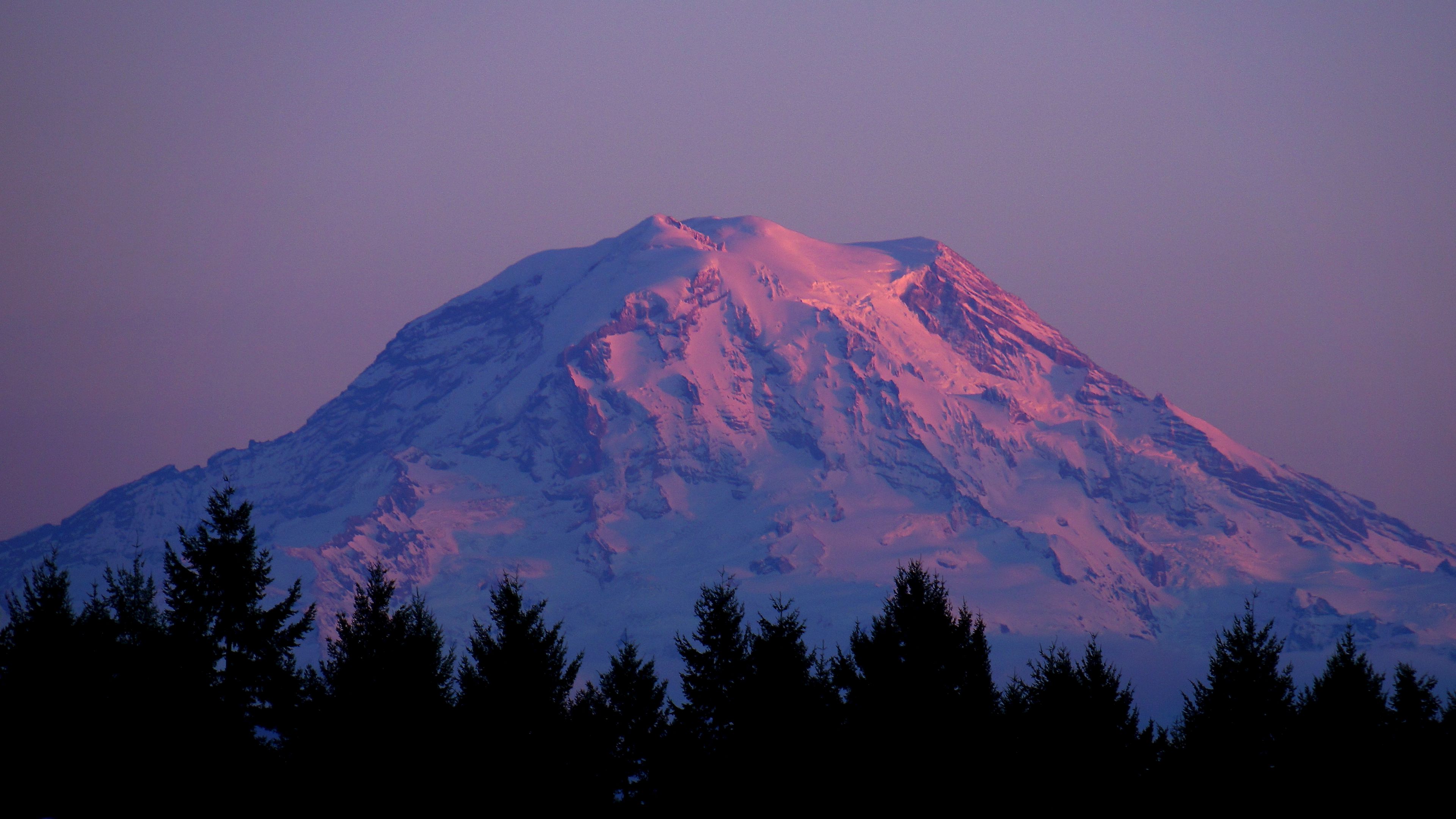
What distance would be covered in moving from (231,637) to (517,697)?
27.5 ft

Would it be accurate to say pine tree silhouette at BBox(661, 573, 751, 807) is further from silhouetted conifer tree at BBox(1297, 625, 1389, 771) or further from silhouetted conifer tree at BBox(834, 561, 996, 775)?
silhouetted conifer tree at BBox(1297, 625, 1389, 771)

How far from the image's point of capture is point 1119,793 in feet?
123

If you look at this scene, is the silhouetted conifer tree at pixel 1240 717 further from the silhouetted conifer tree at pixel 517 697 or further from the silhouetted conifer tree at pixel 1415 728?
the silhouetted conifer tree at pixel 517 697

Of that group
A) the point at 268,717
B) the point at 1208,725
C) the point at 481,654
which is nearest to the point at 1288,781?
the point at 1208,725

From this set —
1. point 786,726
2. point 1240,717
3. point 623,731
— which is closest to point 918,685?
point 786,726

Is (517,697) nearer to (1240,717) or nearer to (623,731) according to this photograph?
(623,731)

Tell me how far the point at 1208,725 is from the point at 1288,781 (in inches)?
97.0

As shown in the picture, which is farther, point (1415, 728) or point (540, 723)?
point (1415, 728)

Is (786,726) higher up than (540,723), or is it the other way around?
(786,726)

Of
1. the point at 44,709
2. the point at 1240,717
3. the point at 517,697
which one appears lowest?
the point at 44,709

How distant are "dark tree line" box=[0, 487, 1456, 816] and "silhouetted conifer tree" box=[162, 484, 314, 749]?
0.06 meters

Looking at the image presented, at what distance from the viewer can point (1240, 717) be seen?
4162 centimetres

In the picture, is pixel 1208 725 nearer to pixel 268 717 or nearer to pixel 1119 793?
pixel 1119 793

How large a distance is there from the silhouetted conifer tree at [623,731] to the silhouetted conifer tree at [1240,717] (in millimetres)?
14729
